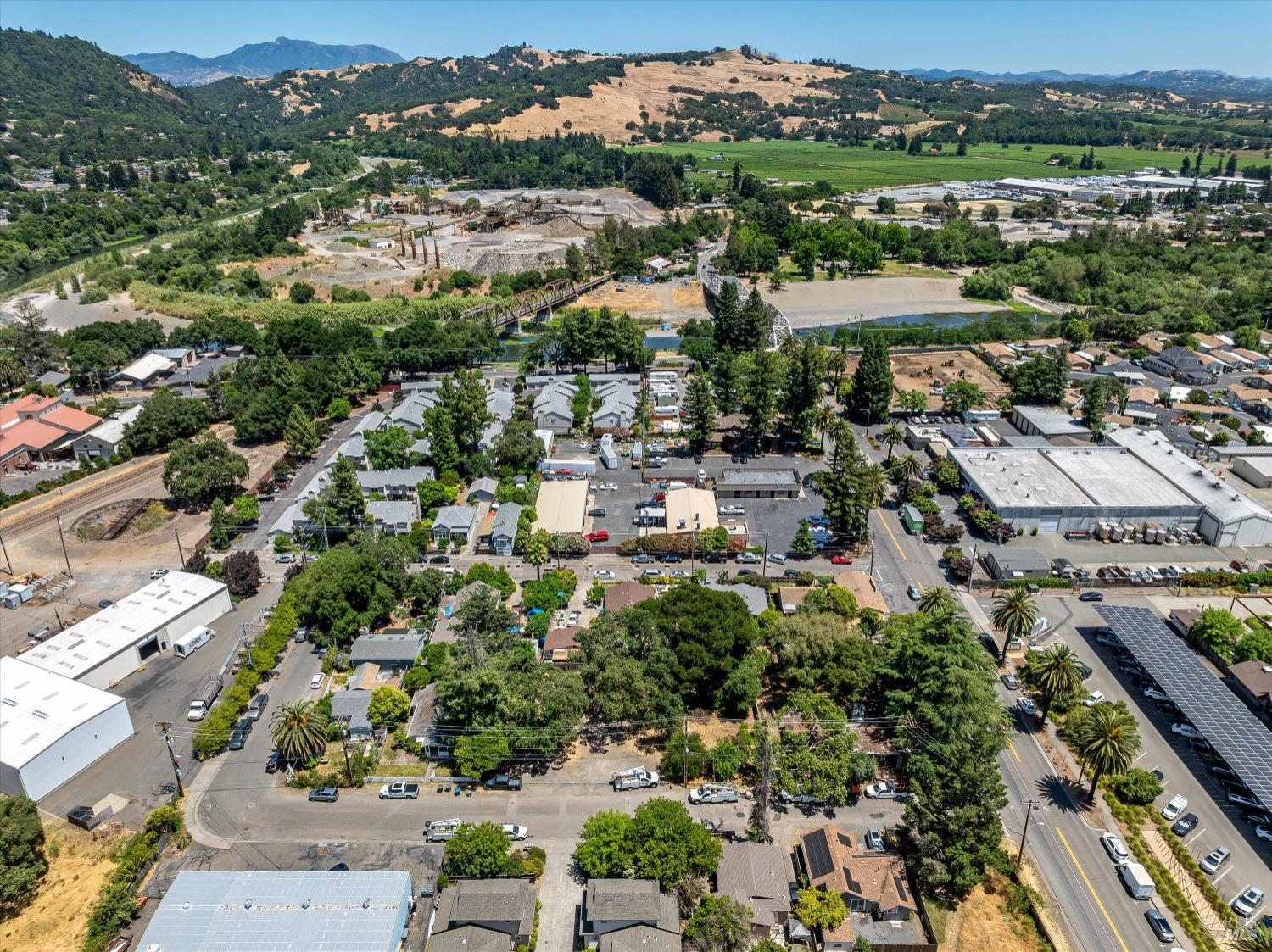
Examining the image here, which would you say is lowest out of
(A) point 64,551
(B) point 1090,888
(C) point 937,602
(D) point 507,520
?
(B) point 1090,888

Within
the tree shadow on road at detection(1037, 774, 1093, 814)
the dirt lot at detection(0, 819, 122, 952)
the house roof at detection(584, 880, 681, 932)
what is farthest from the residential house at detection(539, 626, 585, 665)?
the tree shadow on road at detection(1037, 774, 1093, 814)

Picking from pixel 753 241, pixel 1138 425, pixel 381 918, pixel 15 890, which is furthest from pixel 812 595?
pixel 753 241

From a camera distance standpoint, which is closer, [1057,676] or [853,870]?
[853,870]

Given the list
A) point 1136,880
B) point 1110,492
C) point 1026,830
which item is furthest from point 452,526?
point 1110,492

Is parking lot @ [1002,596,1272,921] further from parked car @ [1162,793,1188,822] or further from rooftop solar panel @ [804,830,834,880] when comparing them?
rooftop solar panel @ [804,830,834,880]

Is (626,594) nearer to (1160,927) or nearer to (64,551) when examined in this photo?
(1160,927)

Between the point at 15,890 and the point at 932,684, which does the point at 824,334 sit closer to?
the point at 932,684
